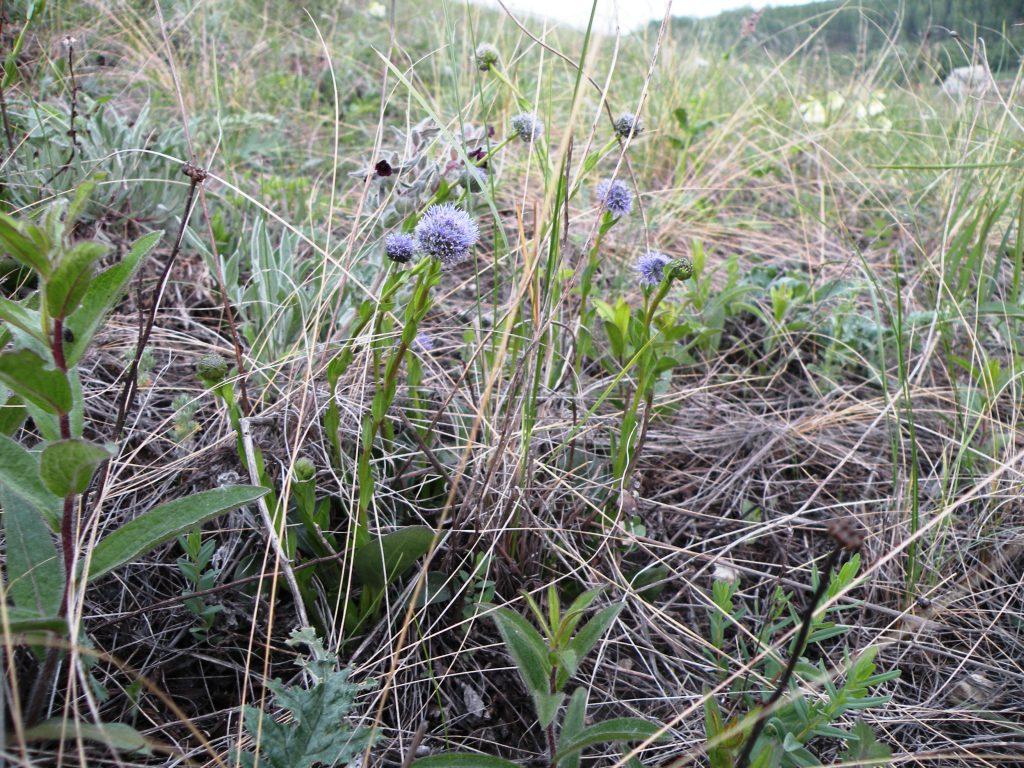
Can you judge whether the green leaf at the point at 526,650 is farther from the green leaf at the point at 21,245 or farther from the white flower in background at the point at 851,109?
the white flower in background at the point at 851,109

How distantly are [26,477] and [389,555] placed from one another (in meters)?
0.54

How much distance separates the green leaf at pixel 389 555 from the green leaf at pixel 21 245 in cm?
64

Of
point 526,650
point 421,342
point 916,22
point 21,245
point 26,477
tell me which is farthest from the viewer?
point 916,22

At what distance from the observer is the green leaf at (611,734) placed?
97 cm

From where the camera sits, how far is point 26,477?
92 cm

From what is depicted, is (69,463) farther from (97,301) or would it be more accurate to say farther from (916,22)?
(916,22)

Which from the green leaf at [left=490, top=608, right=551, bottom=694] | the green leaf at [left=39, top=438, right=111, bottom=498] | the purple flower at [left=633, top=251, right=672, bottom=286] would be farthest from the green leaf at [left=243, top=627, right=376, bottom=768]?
the purple flower at [left=633, top=251, right=672, bottom=286]

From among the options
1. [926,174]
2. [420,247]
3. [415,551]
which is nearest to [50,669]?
[415,551]

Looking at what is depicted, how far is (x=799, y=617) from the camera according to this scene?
4.24ft

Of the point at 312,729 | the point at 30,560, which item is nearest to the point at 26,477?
the point at 30,560

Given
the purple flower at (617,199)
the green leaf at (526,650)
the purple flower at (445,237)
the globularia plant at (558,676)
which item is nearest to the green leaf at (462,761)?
the globularia plant at (558,676)

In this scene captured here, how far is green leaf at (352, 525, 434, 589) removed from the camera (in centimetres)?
118

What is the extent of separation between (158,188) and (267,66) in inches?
78.0

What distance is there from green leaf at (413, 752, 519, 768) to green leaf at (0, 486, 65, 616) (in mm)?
525
